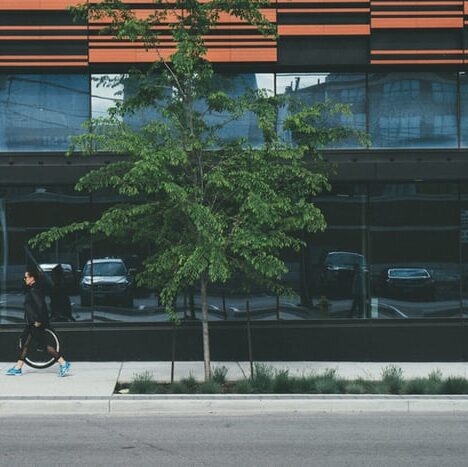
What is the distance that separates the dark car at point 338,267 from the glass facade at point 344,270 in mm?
19

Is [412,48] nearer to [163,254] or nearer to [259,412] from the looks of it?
[163,254]

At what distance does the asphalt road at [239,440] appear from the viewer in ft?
26.6

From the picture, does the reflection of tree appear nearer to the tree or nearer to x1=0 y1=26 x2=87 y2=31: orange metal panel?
the tree

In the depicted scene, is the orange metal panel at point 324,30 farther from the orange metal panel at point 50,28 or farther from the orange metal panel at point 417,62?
the orange metal panel at point 50,28

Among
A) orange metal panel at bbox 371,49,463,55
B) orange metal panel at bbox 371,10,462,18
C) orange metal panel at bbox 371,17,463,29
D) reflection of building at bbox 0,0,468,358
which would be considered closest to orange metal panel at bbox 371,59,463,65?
reflection of building at bbox 0,0,468,358

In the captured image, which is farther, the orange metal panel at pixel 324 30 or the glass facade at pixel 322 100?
the glass facade at pixel 322 100

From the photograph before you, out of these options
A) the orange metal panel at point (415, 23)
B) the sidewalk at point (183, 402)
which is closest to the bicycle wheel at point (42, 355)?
the sidewalk at point (183, 402)

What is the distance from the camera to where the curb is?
11.1 m

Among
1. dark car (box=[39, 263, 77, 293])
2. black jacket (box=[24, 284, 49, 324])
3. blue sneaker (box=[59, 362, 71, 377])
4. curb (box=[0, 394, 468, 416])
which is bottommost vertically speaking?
curb (box=[0, 394, 468, 416])

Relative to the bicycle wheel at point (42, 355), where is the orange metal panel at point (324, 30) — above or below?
above

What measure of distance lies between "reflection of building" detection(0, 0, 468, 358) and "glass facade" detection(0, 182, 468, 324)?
27mm

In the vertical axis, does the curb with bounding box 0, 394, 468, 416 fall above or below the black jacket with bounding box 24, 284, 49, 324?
below

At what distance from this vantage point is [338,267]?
605 inches

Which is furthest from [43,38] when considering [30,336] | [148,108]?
[30,336]
